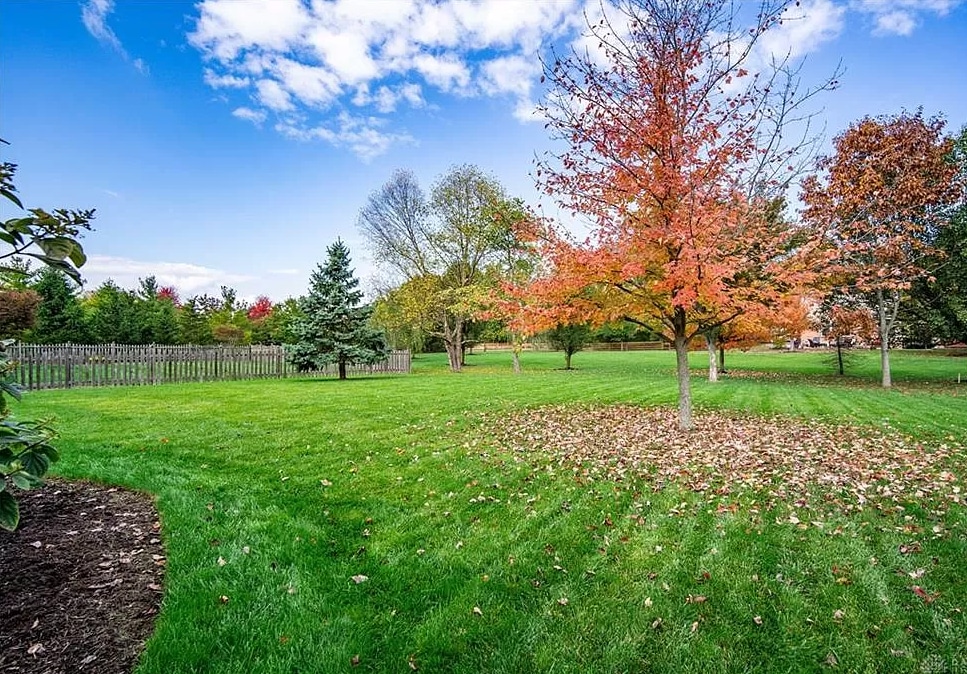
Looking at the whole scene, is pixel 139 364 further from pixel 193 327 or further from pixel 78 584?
pixel 193 327

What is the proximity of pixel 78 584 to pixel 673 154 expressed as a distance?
8055 mm

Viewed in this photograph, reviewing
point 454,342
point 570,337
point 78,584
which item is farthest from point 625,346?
point 78,584

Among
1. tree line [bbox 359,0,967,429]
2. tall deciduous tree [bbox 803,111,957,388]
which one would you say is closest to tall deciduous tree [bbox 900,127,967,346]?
tall deciduous tree [bbox 803,111,957,388]

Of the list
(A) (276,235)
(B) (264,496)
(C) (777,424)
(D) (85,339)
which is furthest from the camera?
(D) (85,339)

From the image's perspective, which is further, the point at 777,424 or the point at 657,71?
the point at 777,424

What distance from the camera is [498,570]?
3.29m

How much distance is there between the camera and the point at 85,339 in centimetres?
2514

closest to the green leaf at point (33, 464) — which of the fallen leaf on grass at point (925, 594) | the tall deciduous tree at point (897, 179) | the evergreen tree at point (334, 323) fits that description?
the fallen leaf on grass at point (925, 594)

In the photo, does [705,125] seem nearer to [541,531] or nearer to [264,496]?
[541,531]

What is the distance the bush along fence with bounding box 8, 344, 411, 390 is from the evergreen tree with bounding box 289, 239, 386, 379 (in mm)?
1679

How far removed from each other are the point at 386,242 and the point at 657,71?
21707mm

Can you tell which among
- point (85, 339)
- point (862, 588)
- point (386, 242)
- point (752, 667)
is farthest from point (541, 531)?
point (85, 339)

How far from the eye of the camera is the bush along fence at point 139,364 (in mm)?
13758

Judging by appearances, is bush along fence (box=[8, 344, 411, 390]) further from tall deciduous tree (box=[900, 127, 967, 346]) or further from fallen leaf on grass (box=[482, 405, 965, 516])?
tall deciduous tree (box=[900, 127, 967, 346])
